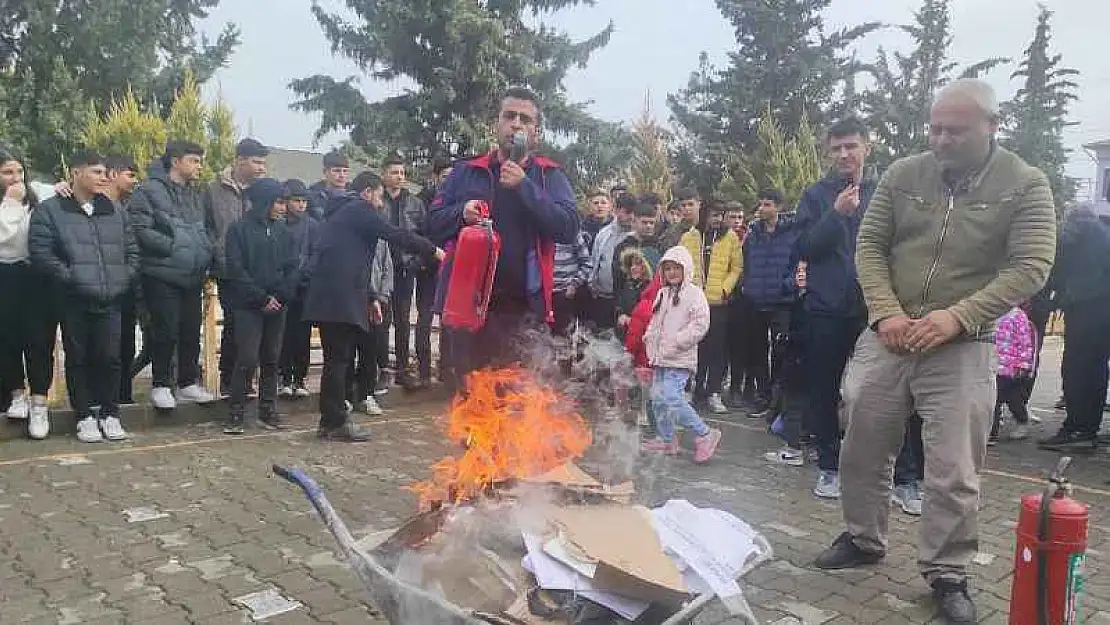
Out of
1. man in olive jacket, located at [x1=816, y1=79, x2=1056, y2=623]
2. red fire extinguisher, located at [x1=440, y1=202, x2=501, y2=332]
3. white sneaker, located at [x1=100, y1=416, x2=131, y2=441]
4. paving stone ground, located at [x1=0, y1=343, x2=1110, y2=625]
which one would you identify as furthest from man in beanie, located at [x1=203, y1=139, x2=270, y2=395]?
man in olive jacket, located at [x1=816, y1=79, x2=1056, y2=623]

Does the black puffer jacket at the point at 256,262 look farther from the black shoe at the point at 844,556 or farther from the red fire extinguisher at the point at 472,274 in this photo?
the black shoe at the point at 844,556

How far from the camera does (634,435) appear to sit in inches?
285

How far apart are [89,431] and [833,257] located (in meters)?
5.57

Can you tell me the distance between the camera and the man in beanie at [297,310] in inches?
296

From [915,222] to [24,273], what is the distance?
6260mm

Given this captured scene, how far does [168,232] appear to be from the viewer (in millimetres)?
6898

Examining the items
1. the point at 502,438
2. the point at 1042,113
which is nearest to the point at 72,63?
the point at 502,438

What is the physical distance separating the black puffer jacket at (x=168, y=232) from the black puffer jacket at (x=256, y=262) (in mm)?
321

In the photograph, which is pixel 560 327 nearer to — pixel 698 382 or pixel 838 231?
pixel 698 382

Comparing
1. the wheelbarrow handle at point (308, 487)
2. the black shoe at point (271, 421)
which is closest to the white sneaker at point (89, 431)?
the black shoe at point (271, 421)

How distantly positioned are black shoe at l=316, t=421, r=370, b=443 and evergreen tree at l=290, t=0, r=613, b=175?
1025cm

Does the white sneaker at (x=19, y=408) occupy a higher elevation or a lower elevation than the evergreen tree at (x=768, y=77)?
lower

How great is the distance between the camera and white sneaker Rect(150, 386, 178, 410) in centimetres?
709

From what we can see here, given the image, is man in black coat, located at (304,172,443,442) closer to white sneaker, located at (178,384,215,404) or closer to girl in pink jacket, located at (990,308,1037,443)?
white sneaker, located at (178,384,215,404)
